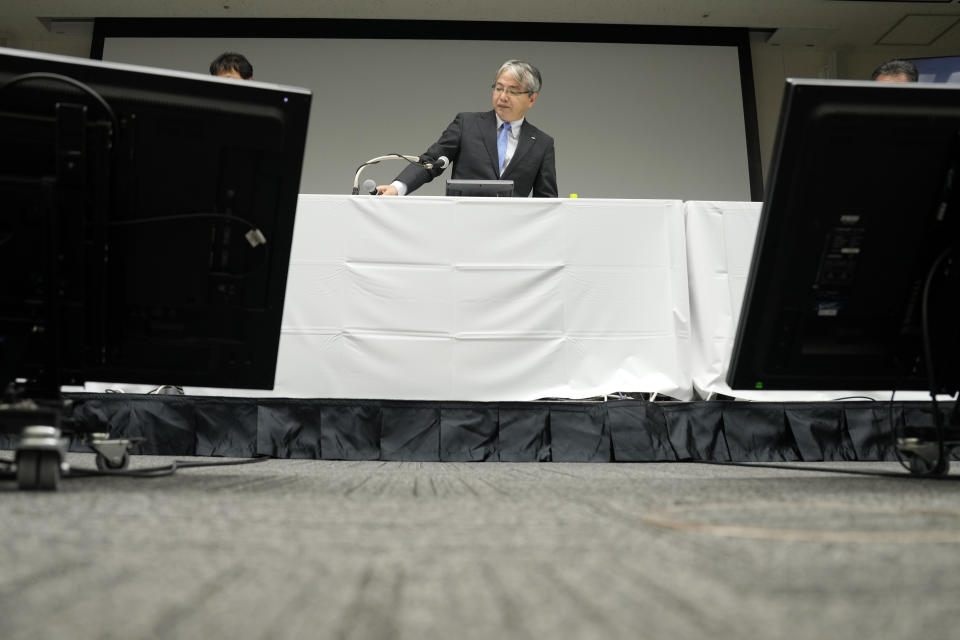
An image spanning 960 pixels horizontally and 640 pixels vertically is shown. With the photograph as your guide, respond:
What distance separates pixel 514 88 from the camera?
10.0 ft

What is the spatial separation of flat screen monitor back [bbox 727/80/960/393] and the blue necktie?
1.96m

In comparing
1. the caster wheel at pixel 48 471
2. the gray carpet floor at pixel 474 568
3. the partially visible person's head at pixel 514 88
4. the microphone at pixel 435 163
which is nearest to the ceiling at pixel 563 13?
the partially visible person's head at pixel 514 88

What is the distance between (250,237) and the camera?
1.16 metres

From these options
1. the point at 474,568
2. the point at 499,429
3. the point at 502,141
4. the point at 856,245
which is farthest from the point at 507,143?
the point at 474,568

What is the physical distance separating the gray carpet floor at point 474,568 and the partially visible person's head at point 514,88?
2352mm

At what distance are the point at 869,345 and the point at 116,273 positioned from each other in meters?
1.11

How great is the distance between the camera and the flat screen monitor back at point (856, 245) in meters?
1.17

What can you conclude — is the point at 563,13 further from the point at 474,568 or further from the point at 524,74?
the point at 474,568

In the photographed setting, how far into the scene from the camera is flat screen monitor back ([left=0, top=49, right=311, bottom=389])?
1.07 m

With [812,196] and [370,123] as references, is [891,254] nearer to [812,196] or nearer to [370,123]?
[812,196]

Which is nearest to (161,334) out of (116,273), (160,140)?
(116,273)

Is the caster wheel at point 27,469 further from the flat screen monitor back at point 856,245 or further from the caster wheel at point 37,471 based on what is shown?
the flat screen monitor back at point 856,245

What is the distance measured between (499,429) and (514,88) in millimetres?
1356

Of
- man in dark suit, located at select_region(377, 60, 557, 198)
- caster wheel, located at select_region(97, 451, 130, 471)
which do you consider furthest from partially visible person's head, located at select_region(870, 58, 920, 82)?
caster wheel, located at select_region(97, 451, 130, 471)
